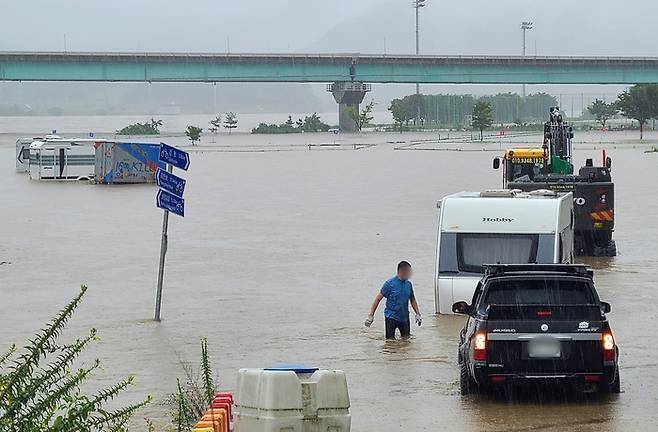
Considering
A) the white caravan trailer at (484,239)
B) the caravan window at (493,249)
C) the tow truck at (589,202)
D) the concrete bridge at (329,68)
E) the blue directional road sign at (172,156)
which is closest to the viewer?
the blue directional road sign at (172,156)

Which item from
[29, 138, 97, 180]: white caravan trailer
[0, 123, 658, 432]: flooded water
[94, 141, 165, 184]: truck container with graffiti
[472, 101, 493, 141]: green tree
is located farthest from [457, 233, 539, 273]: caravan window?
[472, 101, 493, 141]: green tree

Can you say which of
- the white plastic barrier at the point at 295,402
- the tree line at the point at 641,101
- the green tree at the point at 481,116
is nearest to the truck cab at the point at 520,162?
the white plastic barrier at the point at 295,402

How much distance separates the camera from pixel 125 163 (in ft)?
210

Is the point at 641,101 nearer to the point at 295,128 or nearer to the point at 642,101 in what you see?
the point at 642,101

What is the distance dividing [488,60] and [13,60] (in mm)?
45978

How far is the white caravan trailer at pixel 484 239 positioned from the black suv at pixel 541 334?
705 centimetres

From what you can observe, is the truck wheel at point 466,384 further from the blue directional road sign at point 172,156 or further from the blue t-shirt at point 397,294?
the blue directional road sign at point 172,156

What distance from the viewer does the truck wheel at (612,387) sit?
1384 cm

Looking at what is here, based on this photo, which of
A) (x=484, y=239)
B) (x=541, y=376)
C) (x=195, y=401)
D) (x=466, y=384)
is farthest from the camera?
(x=484, y=239)

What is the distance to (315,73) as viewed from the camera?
132000 mm

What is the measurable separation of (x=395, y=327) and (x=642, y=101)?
12950 cm

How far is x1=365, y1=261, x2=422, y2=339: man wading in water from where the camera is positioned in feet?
60.3

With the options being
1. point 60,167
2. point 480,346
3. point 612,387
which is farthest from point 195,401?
point 60,167

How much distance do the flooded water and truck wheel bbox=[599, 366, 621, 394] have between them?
0.09 m
